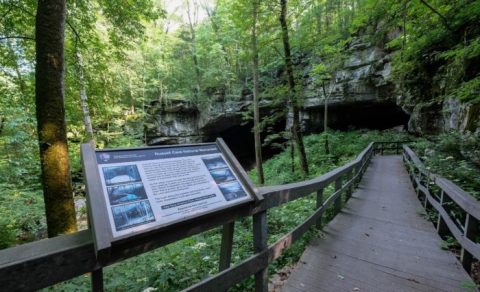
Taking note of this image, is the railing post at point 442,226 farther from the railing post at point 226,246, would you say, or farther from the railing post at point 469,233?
the railing post at point 226,246

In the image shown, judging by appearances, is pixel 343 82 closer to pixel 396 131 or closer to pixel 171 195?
pixel 396 131

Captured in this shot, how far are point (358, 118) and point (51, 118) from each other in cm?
Result: 2383

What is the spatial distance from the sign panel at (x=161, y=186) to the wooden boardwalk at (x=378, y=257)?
156 centimetres

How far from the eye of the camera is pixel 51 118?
3.65 meters

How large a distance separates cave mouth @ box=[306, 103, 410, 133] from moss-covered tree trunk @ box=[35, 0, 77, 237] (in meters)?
19.9

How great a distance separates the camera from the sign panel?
4.48 feet

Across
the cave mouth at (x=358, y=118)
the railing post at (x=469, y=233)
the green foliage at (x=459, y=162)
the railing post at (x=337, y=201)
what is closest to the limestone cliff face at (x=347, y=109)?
the cave mouth at (x=358, y=118)

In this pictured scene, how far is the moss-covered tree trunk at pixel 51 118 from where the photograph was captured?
Answer: 3.60 meters

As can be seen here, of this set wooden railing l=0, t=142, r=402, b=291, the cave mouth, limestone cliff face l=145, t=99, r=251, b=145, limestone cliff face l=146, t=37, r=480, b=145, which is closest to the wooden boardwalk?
wooden railing l=0, t=142, r=402, b=291

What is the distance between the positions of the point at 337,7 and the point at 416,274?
811 inches

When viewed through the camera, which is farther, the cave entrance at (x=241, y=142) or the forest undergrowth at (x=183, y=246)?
the cave entrance at (x=241, y=142)

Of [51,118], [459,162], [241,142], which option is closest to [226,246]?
[51,118]

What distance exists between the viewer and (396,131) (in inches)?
814

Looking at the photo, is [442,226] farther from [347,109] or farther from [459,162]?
[347,109]
